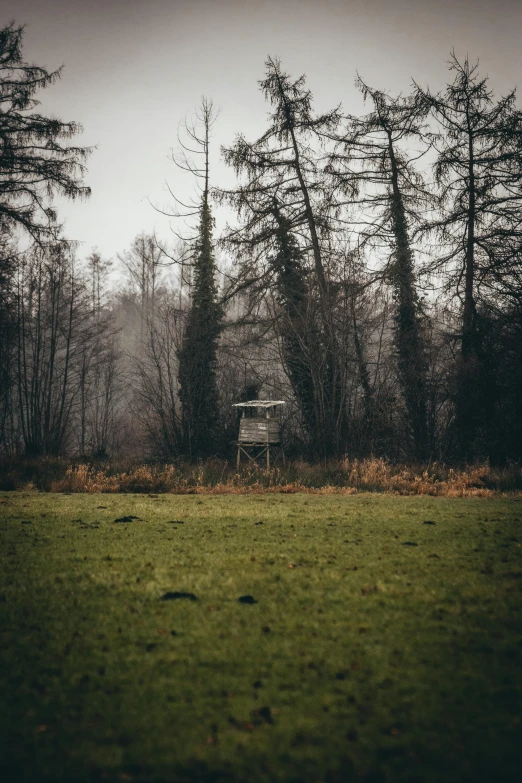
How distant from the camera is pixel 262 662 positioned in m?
2.53

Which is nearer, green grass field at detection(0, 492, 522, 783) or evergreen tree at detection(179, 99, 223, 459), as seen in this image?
green grass field at detection(0, 492, 522, 783)

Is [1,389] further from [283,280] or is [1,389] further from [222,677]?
[222,677]

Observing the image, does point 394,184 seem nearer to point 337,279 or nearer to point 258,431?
point 337,279

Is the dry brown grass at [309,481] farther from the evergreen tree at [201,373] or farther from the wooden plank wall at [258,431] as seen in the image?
the evergreen tree at [201,373]

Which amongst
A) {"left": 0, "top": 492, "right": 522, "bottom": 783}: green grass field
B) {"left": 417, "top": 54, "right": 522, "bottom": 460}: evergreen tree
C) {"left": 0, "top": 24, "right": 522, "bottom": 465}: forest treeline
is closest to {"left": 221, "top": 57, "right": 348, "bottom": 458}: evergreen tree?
{"left": 0, "top": 24, "right": 522, "bottom": 465}: forest treeline

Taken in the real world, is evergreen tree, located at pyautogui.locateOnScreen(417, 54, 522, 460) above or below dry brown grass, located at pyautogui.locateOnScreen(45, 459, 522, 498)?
above

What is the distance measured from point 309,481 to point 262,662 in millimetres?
11144

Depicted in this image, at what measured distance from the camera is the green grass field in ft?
5.85

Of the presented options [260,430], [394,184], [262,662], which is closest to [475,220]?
[394,184]

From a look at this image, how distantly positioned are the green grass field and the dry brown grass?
6566 millimetres

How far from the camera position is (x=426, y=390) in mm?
18453

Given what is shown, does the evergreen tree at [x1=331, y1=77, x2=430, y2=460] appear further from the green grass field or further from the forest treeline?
the green grass field

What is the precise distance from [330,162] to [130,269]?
94.5 feet

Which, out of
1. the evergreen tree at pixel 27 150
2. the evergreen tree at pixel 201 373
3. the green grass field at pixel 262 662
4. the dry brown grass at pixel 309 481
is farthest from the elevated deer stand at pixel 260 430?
the green grass field at pixel 262 662
